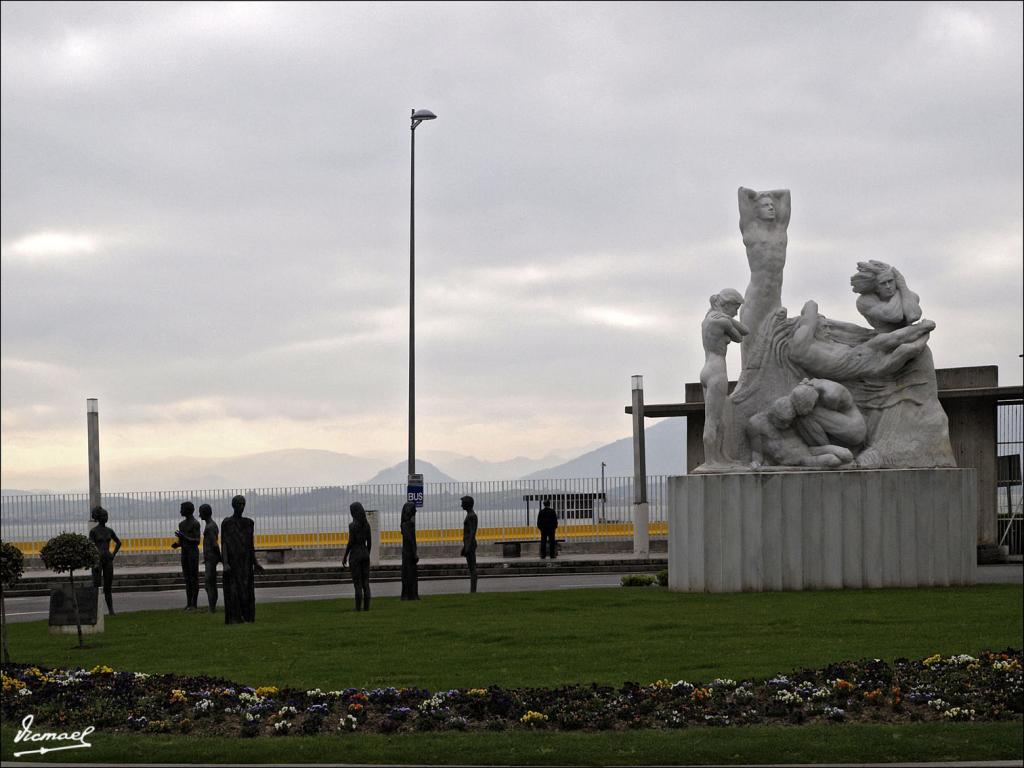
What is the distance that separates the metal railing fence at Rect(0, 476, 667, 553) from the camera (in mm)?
36312

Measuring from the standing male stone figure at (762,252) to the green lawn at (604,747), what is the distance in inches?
525

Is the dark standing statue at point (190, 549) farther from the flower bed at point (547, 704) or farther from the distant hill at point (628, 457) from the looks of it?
the distant hill at point (628, 457)

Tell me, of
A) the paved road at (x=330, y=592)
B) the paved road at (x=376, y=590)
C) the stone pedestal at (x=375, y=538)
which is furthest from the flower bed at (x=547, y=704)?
the stone pedestal at (x=375, y=538)


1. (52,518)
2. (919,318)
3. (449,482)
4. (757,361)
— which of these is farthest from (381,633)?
(52,518)

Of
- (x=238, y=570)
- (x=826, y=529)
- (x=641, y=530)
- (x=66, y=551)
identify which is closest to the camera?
(x=66, y=551)

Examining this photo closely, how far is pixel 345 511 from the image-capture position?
120ft

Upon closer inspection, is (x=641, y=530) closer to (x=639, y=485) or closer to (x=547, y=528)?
(x=639, y=485)

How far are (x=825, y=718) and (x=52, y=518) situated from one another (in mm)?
30011

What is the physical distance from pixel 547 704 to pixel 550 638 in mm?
4853

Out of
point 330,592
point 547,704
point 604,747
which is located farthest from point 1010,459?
point 604,747

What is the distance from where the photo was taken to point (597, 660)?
1330cm

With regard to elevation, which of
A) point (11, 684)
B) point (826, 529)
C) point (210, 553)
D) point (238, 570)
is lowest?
point (11, 684)

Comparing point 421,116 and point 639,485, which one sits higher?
point 421,116

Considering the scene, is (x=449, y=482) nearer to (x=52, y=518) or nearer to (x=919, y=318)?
(x=52, y=518)
